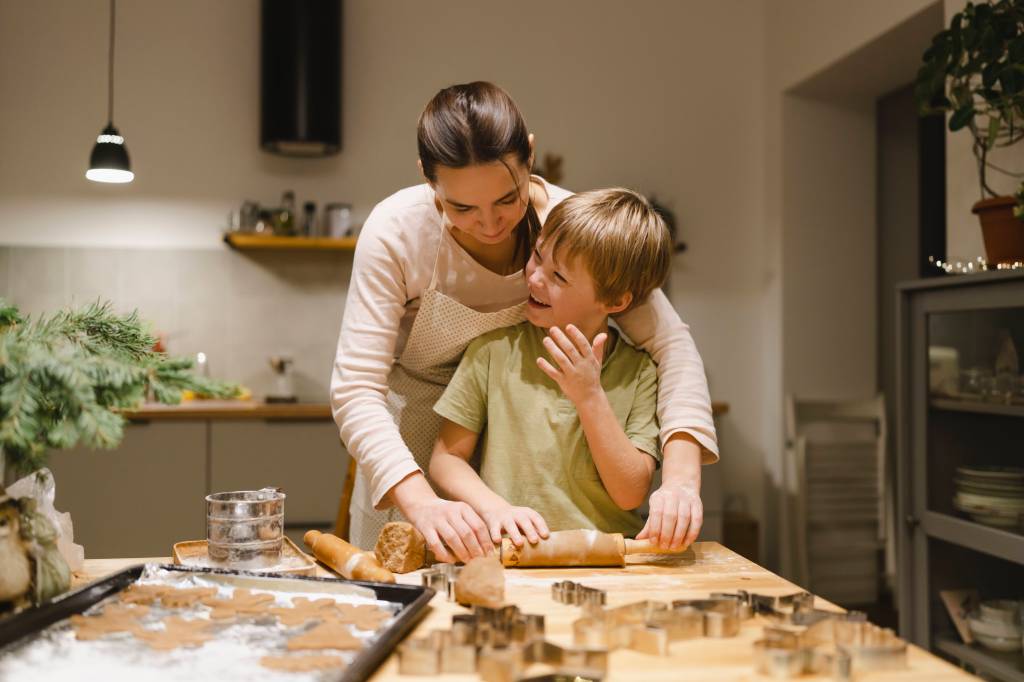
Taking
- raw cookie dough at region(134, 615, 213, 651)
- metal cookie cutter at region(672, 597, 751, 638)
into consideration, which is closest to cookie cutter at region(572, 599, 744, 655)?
metal cookie cutter at region(672, 597, 751, 638)

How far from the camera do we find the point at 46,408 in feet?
2.63

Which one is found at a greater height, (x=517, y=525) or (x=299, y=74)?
(x=299, y=74)

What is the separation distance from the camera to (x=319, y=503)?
3205mm

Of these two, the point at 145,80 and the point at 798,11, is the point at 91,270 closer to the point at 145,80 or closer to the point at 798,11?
the point at 145,80

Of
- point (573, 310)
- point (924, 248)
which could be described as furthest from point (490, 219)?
point (924, 248)

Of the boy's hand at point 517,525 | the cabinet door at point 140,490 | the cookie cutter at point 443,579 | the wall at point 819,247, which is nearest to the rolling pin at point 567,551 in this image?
the boy's hand at point 517,525

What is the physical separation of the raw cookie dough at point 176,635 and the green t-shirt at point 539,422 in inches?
23.7

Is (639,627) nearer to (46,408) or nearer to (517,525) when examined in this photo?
(517,525)

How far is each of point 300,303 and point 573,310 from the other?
8.29 ft

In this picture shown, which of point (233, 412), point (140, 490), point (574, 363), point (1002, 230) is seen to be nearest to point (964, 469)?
point (1002, 230)

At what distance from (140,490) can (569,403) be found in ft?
7.45

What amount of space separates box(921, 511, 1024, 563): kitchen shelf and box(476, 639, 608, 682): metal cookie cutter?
4.84ft

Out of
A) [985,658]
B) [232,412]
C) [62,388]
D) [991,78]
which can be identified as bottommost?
[985,658]

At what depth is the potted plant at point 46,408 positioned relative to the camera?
765 millimetres
